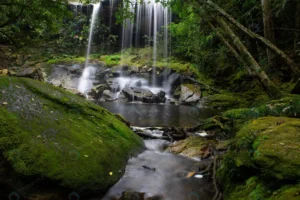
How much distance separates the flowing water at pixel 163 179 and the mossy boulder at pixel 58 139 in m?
0.14

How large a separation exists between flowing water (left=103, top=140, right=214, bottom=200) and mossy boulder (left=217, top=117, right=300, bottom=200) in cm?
37

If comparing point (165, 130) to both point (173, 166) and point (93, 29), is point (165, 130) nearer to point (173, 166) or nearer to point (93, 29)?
point (173, 166)

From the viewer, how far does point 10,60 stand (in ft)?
54.9

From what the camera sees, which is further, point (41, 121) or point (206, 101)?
point (206, 101)

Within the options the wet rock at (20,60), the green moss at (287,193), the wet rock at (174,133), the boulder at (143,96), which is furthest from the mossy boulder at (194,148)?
the wet rock at (20,60)

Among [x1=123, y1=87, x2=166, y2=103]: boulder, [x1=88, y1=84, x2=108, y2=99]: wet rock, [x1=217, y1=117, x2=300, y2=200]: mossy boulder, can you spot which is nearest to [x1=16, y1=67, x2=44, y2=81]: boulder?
[x1=88, y1=84, x2=108, y2=99]: wet rock

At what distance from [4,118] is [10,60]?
54.8 feet

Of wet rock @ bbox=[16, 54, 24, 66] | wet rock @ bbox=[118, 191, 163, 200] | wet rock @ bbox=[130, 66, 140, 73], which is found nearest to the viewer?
wet rock @ bbox=[118, 191, 163, 200]

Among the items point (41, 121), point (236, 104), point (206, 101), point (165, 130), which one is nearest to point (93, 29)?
point (206, 101)

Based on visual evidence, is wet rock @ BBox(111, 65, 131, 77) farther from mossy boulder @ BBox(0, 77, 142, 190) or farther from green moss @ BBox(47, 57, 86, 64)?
mossy boulder @ BBox(0, 77, 142, 190)

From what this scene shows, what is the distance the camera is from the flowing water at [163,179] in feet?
9.54

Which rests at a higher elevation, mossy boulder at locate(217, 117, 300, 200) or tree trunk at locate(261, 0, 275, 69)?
tree trunk at locate(261, 0, 275, 69)

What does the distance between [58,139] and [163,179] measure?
61.1 inches

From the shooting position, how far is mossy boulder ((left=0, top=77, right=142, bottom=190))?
98.7 inches
